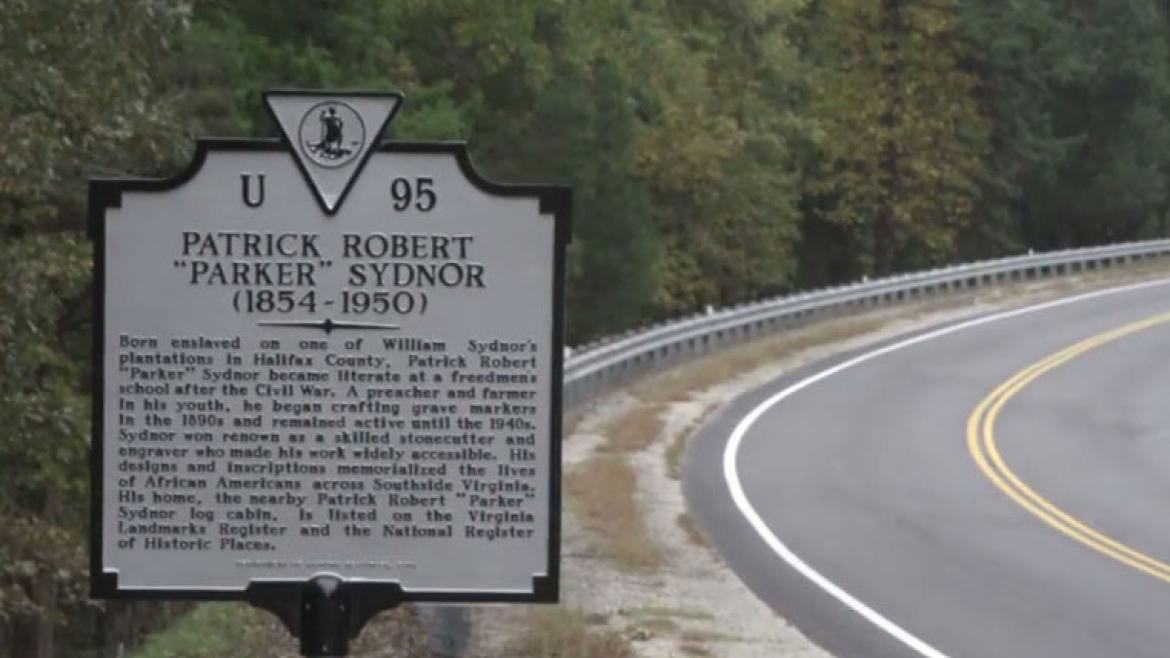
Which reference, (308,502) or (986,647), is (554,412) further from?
(986,647)

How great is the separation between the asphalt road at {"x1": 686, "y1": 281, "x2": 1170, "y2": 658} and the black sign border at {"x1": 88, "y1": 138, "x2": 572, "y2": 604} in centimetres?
755

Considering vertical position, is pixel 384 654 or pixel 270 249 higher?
pixel 270 249

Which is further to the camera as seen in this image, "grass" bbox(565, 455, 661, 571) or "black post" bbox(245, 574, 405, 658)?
"grass" bbox(565, 455, 661, 571)

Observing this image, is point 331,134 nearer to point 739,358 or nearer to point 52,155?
point 52,155

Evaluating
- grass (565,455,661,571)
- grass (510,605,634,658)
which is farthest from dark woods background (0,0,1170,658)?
grass (565,455,661,571)

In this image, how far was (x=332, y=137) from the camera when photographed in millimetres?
7789

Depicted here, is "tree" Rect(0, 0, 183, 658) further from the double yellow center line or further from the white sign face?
the double yellow center line

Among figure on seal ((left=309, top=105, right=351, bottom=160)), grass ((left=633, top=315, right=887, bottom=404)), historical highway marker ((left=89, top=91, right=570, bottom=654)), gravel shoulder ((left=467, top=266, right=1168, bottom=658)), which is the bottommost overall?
gravel shoulder ((left=467, top=266, right=1168, bottom=658))

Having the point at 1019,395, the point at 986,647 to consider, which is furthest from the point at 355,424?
the point at 1019,395

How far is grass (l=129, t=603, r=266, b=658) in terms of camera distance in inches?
500

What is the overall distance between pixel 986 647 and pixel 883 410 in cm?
1537

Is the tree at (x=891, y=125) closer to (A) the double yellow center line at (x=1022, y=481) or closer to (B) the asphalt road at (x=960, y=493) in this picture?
(A) the double yellow center line at (x=1022, y=481)

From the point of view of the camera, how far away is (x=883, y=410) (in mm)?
30547

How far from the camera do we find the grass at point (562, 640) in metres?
13.3
